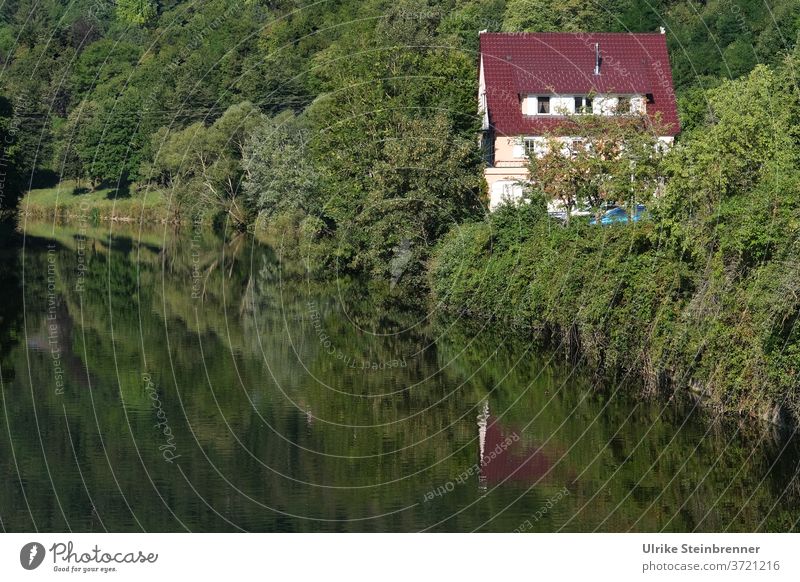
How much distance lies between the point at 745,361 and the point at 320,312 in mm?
22563

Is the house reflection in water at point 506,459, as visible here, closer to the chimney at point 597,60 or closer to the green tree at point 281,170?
the green tree at point 281,170

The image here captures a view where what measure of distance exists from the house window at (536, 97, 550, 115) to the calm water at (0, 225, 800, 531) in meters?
27.5

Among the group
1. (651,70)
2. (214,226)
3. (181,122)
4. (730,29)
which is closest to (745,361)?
(651,70)

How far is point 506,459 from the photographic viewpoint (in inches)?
1062

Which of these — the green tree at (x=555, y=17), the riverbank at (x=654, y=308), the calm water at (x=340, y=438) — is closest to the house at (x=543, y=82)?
the green tree at (x=555, y=17)

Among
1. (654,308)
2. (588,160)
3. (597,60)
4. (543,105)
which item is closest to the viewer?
(654,308)

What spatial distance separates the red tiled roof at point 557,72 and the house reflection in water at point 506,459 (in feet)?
139

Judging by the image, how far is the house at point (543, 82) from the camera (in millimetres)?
70875

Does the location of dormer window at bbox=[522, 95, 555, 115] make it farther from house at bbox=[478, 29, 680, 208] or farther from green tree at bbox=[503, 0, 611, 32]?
green tree at bbox=[503, 0, 611, 32]

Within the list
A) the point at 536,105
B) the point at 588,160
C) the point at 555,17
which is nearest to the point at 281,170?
the point at 536,105

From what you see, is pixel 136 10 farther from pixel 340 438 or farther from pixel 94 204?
pixel 340 438

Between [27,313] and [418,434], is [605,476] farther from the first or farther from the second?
[27,313]

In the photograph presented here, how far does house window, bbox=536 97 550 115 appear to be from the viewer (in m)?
71.6

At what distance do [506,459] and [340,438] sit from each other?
3.47m
